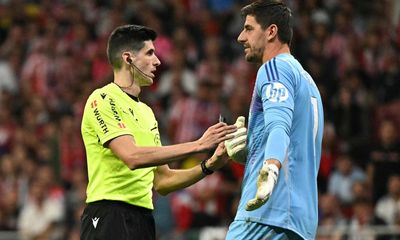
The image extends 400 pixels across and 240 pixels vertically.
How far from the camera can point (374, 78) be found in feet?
46.9

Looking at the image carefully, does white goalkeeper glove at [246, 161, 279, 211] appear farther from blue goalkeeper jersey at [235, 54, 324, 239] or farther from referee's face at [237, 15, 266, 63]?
referee's face at [237, 15, 266, 63]

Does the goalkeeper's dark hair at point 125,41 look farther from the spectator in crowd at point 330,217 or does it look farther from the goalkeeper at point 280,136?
the spectator in crowd at point 330,217

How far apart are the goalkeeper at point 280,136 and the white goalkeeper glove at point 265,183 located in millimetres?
50

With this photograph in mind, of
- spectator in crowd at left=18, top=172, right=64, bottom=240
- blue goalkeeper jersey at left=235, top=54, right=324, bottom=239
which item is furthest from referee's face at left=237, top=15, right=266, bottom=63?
spectator in crowd at left=18, top=172, right=64, bottom=240

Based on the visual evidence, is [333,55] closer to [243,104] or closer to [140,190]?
[243,104]

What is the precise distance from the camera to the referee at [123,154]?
6.79 meters

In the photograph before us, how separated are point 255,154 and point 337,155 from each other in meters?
7.51

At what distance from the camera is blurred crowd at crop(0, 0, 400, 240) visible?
1293 cm

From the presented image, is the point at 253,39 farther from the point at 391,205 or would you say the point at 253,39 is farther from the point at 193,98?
the point at 193,98

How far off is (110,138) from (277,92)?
1379mm

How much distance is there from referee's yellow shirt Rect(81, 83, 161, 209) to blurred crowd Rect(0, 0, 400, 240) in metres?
5.28

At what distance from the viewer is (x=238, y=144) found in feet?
21.2

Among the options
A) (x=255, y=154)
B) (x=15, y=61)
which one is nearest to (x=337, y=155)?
(x=15, y=61)

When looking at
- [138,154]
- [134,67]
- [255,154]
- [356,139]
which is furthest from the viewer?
[356,139]
